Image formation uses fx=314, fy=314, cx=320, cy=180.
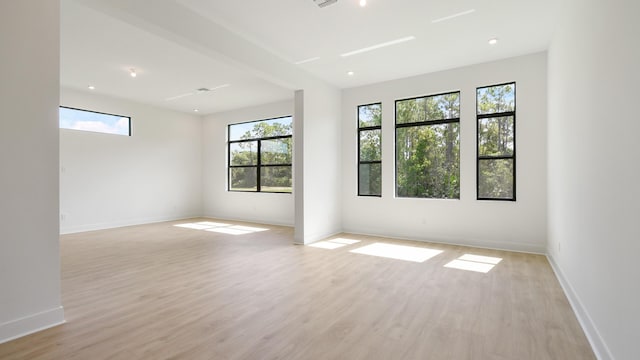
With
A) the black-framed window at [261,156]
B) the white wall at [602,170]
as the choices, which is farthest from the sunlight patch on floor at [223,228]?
the white wall at [602,170]

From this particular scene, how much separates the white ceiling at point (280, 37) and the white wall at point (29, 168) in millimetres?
651

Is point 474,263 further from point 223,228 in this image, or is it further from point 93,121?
point 93,121

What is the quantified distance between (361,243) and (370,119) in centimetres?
246

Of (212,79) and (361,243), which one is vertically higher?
(212,79)

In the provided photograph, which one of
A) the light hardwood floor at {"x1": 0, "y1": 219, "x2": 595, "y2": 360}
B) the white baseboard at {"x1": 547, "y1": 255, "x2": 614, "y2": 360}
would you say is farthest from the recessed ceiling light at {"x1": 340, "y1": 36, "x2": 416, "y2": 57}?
the white baseboard at {"x1": 547, "y1": 255, "x2": 614, "y2": 360}

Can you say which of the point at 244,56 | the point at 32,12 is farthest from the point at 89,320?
the point at 244,56

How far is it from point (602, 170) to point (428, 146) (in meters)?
3.70

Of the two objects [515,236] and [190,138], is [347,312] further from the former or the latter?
[190,138]

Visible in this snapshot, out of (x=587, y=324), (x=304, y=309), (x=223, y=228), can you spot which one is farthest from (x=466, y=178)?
(x=223, y=228)

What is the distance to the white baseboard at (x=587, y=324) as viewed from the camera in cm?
194

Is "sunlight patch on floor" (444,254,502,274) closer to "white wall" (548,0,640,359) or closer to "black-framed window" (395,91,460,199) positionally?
"white wall" (548,0,640,359)

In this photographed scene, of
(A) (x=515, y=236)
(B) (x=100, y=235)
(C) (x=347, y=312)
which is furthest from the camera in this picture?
(B) (x=100, y=235)

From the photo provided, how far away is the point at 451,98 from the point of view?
17.8ft

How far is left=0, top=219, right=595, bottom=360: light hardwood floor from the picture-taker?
209 cm
